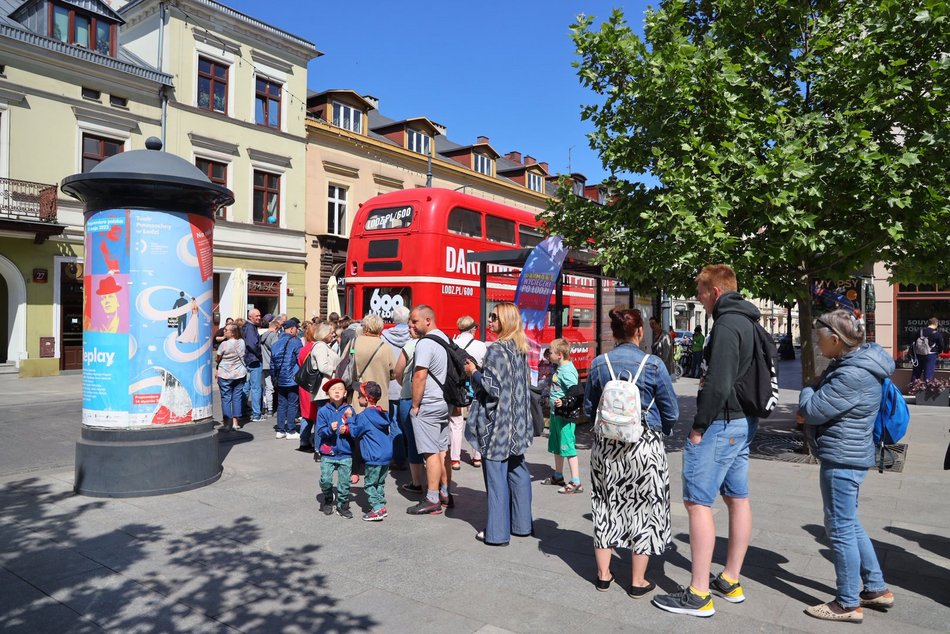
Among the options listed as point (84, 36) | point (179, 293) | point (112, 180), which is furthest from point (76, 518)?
point (84, 36)

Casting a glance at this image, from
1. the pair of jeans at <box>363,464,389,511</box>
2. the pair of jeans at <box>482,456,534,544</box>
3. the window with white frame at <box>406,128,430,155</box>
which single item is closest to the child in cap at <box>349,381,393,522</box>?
the pair of jeans at <box>363,464,389,511</box>

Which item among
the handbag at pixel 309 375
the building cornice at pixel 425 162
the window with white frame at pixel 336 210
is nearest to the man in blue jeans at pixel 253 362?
the handbag at pixel 309 375

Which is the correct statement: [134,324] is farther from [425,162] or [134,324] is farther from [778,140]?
[425,162]

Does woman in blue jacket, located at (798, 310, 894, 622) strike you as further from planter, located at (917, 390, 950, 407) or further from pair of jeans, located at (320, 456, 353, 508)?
planter, located at (917, 390, 950, 407)

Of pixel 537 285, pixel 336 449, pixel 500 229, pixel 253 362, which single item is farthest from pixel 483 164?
pixel 336 449

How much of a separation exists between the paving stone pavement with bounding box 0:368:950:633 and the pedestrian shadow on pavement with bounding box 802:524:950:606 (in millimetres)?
17

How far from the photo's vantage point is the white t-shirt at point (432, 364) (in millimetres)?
5750

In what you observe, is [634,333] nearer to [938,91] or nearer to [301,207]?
[938,91]

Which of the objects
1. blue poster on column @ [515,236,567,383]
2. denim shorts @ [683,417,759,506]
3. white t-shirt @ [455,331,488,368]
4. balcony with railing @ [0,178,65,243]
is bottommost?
denim shorts @ [683,417,759,506]

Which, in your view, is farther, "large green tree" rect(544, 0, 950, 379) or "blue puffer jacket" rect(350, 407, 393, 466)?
"large green tree" rect(544, 0, 950, 379)

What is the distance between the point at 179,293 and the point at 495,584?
420cm

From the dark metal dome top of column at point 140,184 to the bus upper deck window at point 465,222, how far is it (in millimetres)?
6806

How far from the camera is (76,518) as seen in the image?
552 centimetres

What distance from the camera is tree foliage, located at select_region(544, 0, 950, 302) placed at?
713 cm
